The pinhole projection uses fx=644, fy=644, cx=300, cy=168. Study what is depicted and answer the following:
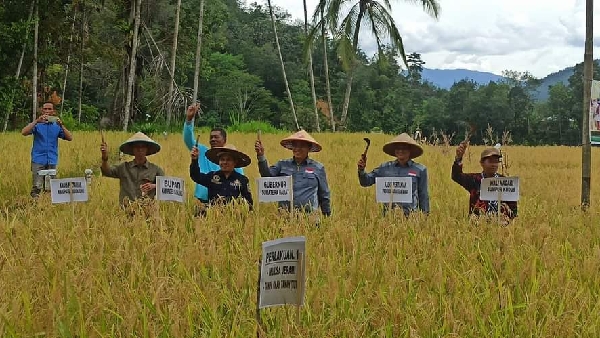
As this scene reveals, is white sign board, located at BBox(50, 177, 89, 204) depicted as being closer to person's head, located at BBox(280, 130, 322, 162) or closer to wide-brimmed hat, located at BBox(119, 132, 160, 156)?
wide-brimmed hat, located at BBox(119, 132, 160, 156)

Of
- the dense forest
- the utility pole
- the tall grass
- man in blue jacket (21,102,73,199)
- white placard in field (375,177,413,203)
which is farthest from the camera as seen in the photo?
the dense forest

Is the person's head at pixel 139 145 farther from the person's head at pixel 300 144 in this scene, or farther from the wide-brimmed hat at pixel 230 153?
the person's head at pixel 300 144

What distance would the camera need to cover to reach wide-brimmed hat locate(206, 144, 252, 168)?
4820 mm

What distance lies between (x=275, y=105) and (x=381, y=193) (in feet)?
126

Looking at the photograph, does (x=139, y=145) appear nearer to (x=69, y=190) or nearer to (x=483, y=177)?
(x=69, y=190)

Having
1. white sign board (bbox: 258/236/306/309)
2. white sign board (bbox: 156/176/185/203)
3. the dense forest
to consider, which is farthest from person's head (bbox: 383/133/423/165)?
the dense forest

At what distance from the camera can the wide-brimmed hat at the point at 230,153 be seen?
482cm

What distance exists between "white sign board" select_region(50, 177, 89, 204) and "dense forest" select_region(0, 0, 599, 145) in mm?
12733

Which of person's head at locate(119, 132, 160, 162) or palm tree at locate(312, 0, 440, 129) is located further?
palm tree at locate(312, 0, 440, 129)

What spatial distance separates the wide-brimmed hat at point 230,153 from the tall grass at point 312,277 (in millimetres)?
505

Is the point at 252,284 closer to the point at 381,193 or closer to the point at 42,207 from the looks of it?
the point at 381,193

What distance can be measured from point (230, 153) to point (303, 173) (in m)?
0.58

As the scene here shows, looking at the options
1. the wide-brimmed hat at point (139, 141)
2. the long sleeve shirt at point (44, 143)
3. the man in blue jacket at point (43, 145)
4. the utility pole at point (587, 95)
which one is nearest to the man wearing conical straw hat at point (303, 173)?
the wide-brimmed hat at point (139, 141)

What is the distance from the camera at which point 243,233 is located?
366 cm
